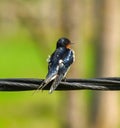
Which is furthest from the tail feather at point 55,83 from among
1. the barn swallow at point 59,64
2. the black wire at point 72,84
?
the black wire at point 72,84

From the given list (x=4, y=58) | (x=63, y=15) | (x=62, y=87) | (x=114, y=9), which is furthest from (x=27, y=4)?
(x=4, y=58)

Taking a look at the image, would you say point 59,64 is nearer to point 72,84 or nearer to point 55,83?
point 55,83

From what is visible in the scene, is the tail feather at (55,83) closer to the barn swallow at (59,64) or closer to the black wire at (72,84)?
the barn swallow at (59,64)

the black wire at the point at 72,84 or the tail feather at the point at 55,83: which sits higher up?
the black wire at the point at 72,84

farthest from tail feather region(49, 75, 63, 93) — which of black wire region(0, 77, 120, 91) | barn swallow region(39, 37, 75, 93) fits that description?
black wire region(0, 77, 120, 91)

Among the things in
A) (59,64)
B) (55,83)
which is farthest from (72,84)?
(59,64)
